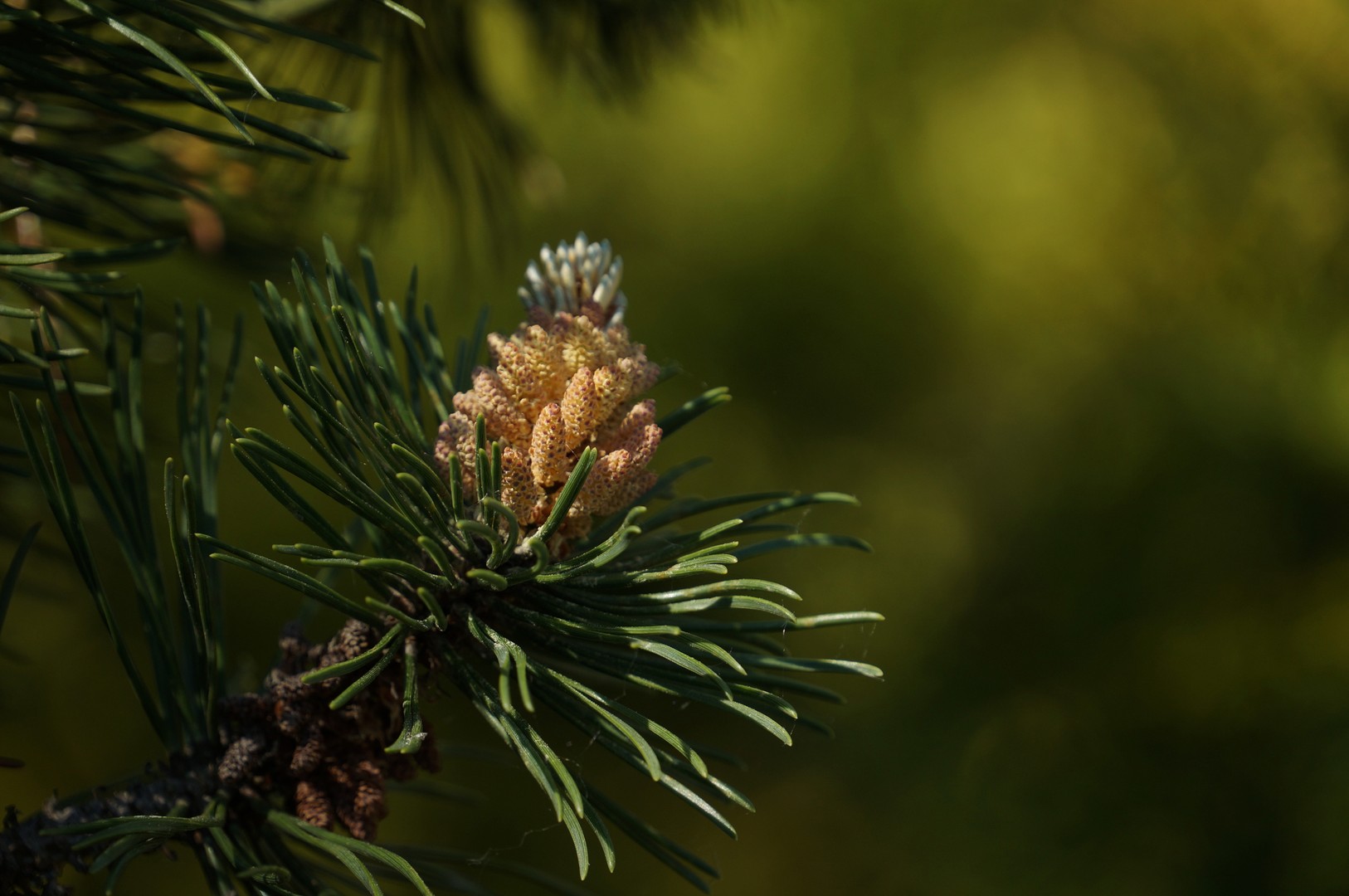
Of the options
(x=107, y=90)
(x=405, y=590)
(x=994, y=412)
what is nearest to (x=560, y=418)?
(x=405, y=590)

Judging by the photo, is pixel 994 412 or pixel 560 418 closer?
pixel 560 418

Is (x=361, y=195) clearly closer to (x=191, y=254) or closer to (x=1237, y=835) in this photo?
(x=191, y=254)

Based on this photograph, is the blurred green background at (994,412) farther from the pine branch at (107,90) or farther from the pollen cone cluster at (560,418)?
the pollen cone cluster at (560,418)

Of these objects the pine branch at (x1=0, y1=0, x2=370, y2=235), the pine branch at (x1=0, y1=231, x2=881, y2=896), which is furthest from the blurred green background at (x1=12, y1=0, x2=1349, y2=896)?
the pine branch at (x1=0, y1=231, x2=881, y2=896)

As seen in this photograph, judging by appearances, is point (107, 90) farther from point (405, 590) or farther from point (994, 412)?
point (994, 412)

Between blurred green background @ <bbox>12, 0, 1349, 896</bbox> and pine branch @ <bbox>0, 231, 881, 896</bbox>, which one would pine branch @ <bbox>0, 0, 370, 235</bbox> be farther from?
blurred green background @ <bbox>12, 0, 1349, 896</bbox>

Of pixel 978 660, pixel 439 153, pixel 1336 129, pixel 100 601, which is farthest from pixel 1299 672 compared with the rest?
pixel 100 601
